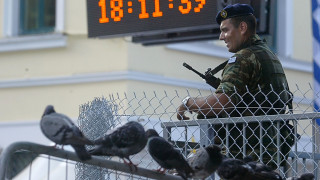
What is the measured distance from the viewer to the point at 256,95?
523 cm

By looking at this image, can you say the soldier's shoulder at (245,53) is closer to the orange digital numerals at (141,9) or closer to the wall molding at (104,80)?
the orange digital numerals at (141,9)

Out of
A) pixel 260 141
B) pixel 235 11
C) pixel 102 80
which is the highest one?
pixel 235 11

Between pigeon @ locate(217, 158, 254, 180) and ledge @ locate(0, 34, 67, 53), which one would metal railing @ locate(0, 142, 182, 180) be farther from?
ledge @ locate(0, 34, 67, 53)

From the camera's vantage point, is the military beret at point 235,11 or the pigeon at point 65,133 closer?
the pigeon at point 65,133

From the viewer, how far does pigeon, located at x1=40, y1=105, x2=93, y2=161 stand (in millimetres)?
4133

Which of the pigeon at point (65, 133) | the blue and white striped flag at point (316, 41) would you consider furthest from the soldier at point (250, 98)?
the blue and white striped flag at point (316, 41)

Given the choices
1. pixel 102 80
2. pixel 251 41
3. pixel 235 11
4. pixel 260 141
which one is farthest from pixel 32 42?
pixel 260 141

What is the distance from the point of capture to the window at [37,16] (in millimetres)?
12477

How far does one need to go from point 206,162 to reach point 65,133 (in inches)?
31.0

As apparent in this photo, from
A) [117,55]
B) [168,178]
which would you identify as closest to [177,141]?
[168,178]

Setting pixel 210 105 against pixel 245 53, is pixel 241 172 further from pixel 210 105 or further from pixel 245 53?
pixel 245 53

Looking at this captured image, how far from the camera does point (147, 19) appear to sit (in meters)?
7.18

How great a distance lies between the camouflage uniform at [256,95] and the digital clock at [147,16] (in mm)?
1646

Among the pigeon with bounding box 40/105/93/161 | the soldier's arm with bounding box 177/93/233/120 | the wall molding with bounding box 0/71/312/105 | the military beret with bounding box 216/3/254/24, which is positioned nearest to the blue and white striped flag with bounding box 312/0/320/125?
the military beret with bounding box 216/3/254/24
